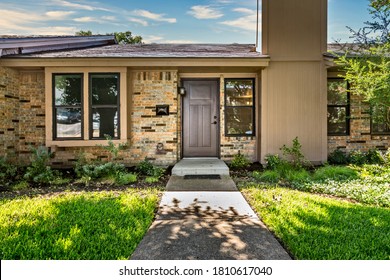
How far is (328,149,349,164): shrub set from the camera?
6.81m

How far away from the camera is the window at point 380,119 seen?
619 cm

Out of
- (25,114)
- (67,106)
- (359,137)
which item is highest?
(67,106)

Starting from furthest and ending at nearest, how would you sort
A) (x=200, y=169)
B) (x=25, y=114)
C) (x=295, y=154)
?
(x=25, y=114)
(x=295, y=154)
(x=200, y=169)

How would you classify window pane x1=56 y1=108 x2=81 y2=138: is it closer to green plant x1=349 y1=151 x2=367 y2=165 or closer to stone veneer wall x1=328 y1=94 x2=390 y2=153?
stone veneer wall x1=328 y1=94 x2=390 y2=153

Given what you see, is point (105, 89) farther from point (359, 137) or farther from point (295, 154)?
point (359, 137)

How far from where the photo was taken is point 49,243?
2359 mm

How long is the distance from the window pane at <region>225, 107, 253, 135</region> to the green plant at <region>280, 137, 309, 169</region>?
112cm

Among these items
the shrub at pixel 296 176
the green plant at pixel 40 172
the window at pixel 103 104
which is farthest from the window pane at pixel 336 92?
the green plant at pixel 40 172

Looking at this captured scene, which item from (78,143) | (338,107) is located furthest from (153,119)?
(338,107)

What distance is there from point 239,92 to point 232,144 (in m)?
1.54

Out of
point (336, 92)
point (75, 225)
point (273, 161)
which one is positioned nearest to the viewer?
point (75, 225)

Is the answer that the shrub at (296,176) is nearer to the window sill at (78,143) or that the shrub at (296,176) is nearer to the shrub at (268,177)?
the shrub at (268,177)

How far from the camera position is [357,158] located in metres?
6.69

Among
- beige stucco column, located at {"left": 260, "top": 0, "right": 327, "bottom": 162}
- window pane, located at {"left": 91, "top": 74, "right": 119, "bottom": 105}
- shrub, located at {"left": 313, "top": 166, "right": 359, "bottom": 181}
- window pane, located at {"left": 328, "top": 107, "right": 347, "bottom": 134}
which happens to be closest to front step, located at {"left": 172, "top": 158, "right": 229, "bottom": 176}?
beige stucco column, located at {"left": 260, "top": 0, "right": 327, "bottom": 162}
